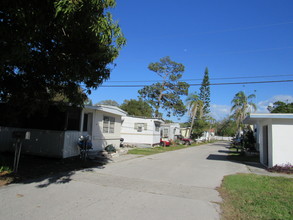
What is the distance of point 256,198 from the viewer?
19.0 feet

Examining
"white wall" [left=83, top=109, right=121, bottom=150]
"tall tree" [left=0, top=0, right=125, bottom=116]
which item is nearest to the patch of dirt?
"tall tree" [left=0, top=0, right=125, bottom=116]

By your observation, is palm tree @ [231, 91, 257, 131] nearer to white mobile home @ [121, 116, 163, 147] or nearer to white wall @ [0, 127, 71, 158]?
white mobile home @ [121, 116, 163, 147]

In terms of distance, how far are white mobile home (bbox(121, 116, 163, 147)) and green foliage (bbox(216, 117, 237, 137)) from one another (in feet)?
172

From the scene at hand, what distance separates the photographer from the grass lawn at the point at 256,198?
4.68 meters

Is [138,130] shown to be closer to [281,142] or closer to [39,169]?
[281,142]

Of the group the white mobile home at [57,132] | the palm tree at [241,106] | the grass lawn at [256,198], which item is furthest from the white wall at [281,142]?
the palm tree at [241,106]

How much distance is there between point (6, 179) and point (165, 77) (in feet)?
109

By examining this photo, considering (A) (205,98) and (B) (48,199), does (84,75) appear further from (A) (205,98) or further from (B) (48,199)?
(A) (205,98)

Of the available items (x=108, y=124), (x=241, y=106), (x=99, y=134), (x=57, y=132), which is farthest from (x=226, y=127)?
(x=57, y=132)

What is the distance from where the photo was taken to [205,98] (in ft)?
160

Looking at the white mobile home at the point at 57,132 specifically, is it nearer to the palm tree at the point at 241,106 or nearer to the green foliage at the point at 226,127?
the palm tree at the point at 241,106

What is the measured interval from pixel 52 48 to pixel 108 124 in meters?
9.58

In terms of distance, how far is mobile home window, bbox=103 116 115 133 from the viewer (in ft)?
50.7

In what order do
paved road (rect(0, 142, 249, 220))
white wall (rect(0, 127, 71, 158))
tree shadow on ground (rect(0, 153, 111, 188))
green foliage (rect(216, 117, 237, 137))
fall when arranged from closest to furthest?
1. paved road (rect(0, 142, 249, 220))
2. tree shadow on ground (rect(0, 153, 111, 188))
3. white wall (rect(0, 127, 71, 158))
4. green foliage (rect(216, 117, 237, 137))
